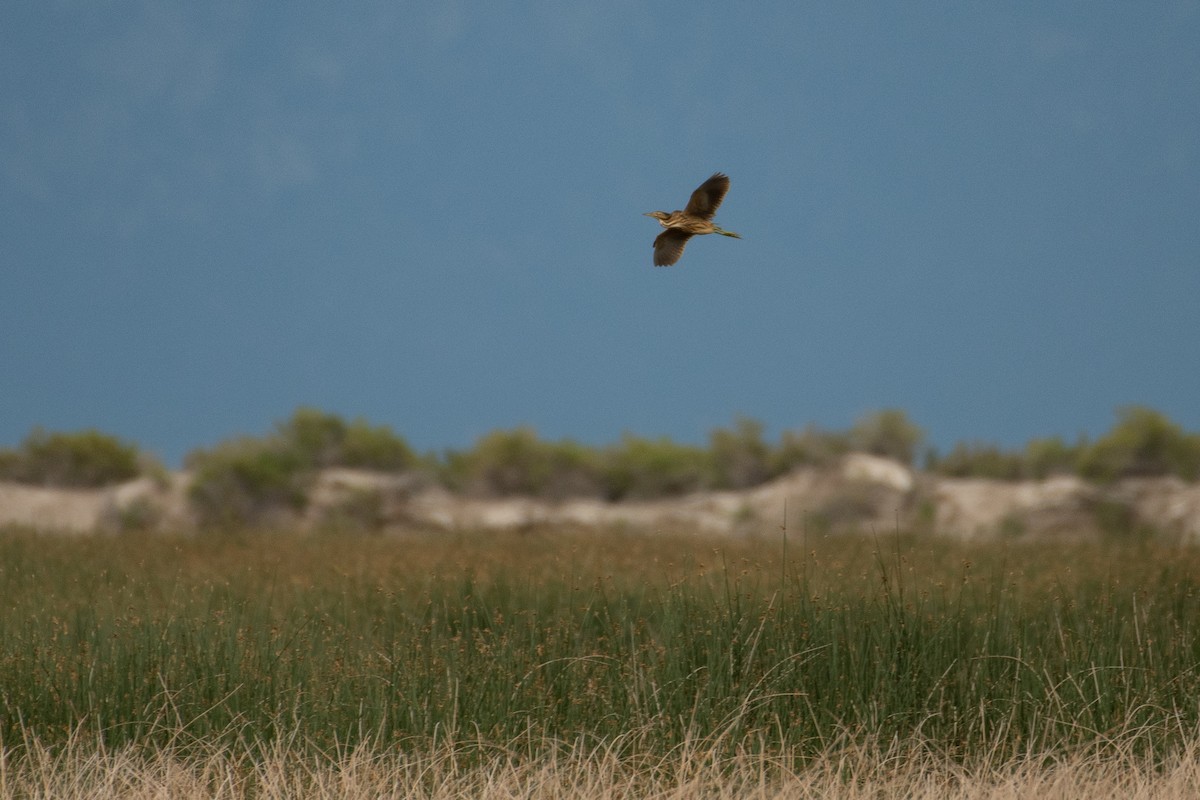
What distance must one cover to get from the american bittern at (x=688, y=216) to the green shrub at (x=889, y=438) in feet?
53.9

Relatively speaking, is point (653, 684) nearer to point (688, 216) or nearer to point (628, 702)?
point (628, 702)

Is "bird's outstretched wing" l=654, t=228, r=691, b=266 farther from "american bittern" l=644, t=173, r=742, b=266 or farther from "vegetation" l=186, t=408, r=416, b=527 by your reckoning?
"vegetation" l=186, t=408, r=416, b=527

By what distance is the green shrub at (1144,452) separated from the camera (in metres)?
20.6

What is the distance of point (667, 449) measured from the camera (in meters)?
23.0

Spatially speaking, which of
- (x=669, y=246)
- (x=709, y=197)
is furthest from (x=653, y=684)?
(x=709, y=197)

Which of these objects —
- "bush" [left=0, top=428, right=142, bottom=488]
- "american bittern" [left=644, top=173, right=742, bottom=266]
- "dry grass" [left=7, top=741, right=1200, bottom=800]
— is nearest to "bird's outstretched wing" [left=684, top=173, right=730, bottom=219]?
"american bittern" [left=644, top=173, right=742, bottom=266]

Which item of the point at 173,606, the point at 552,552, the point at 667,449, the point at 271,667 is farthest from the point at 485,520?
the point at 271,667

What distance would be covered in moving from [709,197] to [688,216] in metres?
→ 0.18

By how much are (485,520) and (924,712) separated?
15.6 metres

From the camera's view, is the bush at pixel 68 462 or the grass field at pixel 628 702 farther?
the bush at pixel 68 462

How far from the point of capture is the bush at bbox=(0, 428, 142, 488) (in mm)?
22484

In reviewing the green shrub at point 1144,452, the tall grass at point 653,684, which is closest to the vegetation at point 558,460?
the green shrub at point 1144,452

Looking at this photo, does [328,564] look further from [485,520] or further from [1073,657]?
[485,520]

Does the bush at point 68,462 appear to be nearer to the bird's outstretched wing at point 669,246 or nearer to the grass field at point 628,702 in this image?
the grass field at point 628,702
